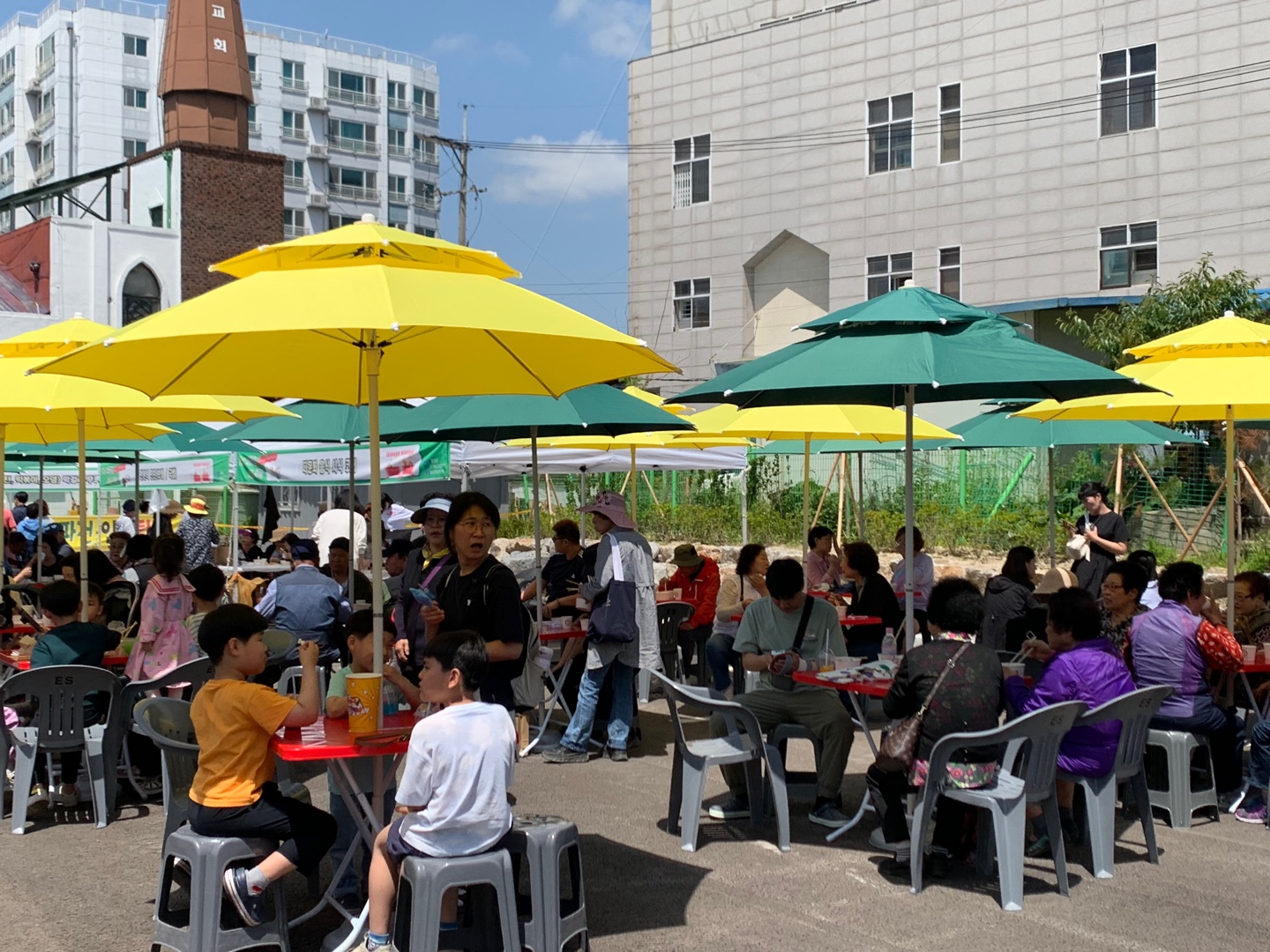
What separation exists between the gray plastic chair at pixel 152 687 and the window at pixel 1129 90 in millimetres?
24144

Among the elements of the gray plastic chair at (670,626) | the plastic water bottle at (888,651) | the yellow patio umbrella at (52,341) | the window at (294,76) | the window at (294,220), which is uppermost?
the window at (294,76)

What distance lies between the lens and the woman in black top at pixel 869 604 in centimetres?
1018

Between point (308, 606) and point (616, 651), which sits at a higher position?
point (308, 606)

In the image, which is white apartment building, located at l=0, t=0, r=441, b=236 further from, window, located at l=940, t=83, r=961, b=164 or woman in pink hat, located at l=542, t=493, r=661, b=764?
woman in pink hat, located at l=542, t=493, r=661, b=764

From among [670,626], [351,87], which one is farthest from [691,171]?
[351,87]

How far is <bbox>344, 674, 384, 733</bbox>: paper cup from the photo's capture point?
514 centimetres

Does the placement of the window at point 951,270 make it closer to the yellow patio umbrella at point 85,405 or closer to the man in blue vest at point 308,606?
the yellow patio umbrella at point 85,405

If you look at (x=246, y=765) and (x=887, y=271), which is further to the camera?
(x=887, y=271)

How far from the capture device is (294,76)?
77.2 metres

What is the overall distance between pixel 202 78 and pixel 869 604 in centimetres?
3954

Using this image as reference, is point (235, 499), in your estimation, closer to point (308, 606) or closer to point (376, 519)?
point (308, 606)

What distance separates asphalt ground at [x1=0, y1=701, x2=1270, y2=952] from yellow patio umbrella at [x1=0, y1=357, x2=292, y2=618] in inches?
95.0

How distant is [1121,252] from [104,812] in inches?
955

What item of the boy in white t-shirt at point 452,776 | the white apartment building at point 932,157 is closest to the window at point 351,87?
the white apartment building at point 932,157
